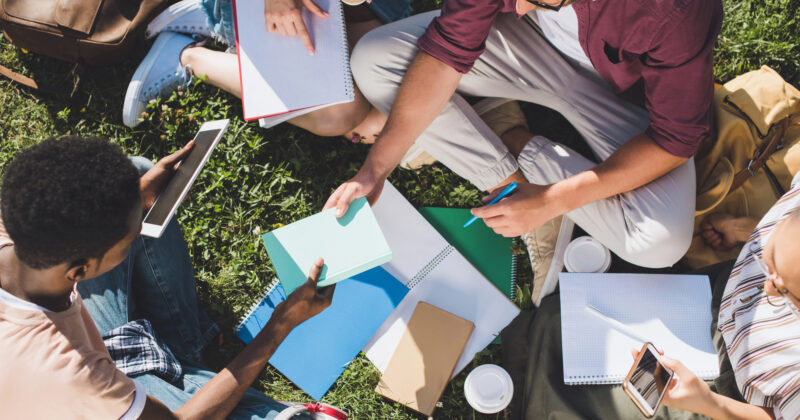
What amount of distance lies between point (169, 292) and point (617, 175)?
1862 mm

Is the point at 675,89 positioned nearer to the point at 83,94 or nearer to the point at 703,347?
the point at 703,347

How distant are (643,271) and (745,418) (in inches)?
36.2

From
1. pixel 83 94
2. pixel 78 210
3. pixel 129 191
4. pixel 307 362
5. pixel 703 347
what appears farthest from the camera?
pixel 83 94

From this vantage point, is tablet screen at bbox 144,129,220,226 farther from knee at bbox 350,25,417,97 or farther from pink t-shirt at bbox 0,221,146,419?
knee at bbox 350,25,417,97

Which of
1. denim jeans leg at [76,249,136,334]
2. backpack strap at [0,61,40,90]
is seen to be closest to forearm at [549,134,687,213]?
denim jeans leg at [76,249,136,334]

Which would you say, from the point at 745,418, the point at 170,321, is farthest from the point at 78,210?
the point at 745,418

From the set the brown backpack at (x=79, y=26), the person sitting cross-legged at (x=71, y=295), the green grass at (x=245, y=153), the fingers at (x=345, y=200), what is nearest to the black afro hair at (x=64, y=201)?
the person sitting cross-legged at (x=71, y=295)

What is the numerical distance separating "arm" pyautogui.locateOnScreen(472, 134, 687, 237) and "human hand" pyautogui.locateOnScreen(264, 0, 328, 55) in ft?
3.46

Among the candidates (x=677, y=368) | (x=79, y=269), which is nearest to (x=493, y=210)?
(x=677, y=368)

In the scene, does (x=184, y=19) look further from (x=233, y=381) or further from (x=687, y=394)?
(x=687, y=394)

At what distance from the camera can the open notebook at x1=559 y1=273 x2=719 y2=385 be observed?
224 centimetres

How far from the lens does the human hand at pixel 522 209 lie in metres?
2.09

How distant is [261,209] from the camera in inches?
112

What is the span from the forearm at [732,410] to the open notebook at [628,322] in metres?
0.36
